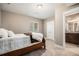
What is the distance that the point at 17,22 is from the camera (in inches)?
86.0

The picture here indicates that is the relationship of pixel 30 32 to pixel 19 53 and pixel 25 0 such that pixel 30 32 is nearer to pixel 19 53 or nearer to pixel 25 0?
pixel 19 53

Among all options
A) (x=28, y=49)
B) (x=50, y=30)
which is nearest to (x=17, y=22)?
(x=28, y=49)

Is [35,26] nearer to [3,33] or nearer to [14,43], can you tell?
[14,43]

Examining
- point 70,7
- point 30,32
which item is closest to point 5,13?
point 30,32

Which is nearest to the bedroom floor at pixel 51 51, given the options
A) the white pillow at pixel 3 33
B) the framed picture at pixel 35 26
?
the framed picture at pixel 35 26

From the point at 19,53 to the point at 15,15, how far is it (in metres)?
0.88

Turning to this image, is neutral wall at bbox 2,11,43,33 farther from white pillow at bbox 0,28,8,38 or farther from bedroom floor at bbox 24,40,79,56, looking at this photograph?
bedroom floor at bbox 24,40,79,56

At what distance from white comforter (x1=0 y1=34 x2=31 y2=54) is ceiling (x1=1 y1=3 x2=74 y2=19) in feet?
1.92

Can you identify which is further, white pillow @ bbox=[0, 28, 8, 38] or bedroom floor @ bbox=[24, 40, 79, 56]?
bedroom floor @ bbox=[24, 40, 79, 56]

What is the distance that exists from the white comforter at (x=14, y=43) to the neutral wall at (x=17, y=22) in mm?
166

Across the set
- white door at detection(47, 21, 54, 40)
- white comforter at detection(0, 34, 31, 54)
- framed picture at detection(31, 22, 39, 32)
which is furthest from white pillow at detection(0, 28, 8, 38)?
white door at detection(47, 21, 54, 40)

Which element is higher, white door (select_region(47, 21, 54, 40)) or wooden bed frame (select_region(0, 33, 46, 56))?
white door (select_region(47, 21, 54, 40))

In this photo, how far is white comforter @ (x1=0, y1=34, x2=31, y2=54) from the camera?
1.91 metres

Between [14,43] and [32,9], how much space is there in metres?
0.91
